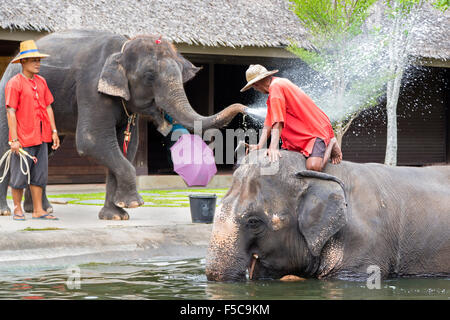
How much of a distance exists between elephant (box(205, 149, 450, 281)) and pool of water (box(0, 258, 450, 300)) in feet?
0.40

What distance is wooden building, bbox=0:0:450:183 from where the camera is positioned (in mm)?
14734

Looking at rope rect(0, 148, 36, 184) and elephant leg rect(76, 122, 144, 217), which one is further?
elephant leg rect(76, 122, 144, 217)

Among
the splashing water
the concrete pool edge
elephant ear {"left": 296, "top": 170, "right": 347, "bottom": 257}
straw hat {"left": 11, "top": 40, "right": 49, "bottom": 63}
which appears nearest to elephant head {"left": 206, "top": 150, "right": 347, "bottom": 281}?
elephant ear {"left": 296, "top": 170, "right": 347, "bottom": 257}

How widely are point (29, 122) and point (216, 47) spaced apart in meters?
7.52

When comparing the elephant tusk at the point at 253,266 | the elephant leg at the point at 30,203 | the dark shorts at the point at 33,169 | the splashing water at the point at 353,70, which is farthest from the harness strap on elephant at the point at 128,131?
the splashing water at the point at 353,70

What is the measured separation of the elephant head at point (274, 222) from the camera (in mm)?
5789

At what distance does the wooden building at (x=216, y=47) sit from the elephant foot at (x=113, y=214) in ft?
17.7

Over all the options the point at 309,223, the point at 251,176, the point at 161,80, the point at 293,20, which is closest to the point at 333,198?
the point at 309,223

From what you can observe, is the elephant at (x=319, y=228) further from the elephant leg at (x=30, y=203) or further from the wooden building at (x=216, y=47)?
the wooden building at (x=216, y=47)

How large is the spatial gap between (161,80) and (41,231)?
2280 millimetres

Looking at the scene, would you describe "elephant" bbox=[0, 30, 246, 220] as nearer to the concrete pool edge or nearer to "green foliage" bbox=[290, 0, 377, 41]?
the concrete pool edge

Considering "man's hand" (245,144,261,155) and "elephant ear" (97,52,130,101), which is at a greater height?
"elephant ear" (97,52,130,101)

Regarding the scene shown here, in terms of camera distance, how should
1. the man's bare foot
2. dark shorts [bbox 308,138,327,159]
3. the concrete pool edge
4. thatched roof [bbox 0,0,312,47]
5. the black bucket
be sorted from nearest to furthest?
dark shorts [bbox 308,138,327,159] < the man's bare foot < the concrete pool edge < the black bucket < thatched roof [bbox 0,0,312,47]

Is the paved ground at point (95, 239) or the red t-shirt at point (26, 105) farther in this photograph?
the red t-shirt at point (26, 105)
